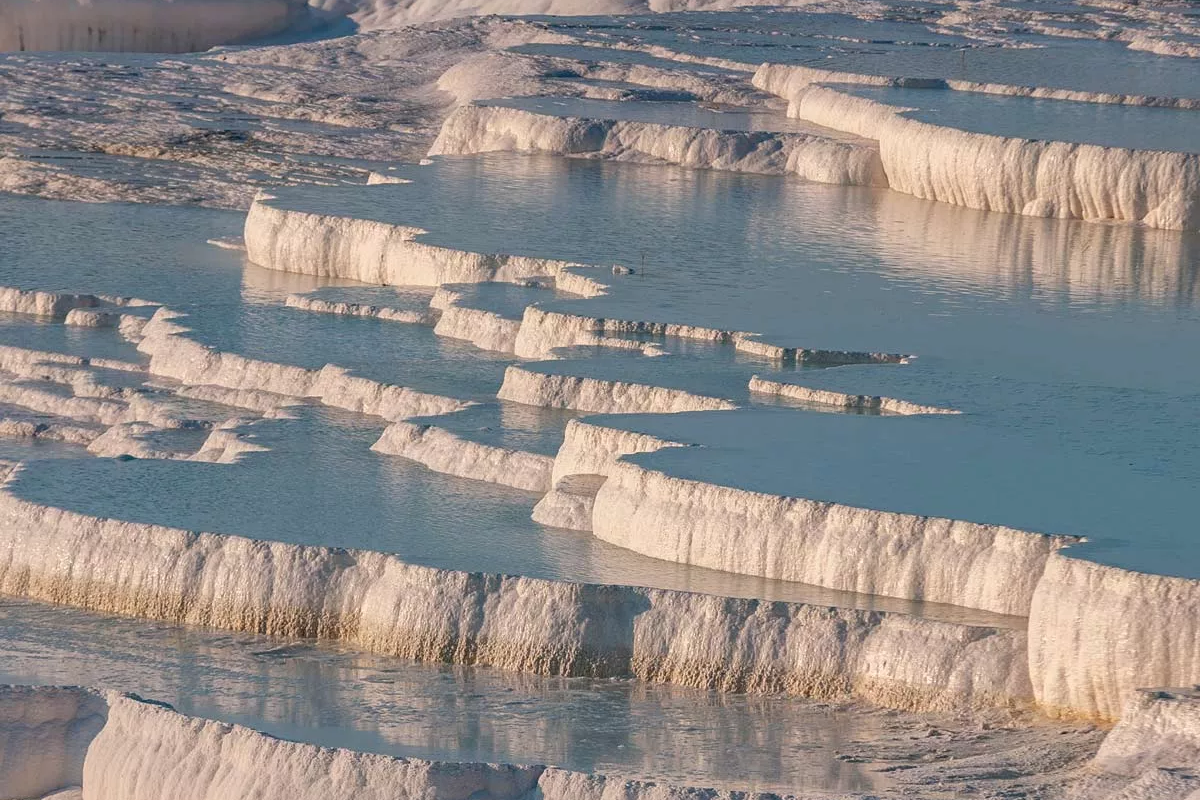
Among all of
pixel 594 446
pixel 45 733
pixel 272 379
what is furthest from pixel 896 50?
pixel 45 733

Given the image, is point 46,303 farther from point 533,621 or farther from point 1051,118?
point 1051,118

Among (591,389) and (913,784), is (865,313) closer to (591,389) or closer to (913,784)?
(591,389)

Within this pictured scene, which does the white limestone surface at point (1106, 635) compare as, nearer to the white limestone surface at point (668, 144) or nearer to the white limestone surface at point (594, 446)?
the white limestone surface at point (594, 446)

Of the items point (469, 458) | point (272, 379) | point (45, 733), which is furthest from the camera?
point (272, 379)

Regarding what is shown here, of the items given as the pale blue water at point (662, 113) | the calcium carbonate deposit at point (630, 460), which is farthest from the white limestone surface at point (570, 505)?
the pale blue water at point (662, 113)

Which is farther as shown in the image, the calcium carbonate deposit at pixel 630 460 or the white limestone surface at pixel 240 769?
the calcium carbonate deposit at pixel 630 460

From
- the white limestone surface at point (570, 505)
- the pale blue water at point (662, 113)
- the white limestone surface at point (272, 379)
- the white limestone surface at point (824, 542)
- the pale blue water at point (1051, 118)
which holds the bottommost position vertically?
the white limestone surface at point (272, 379)

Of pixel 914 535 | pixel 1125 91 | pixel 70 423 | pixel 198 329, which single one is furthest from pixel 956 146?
pixel 914 535
